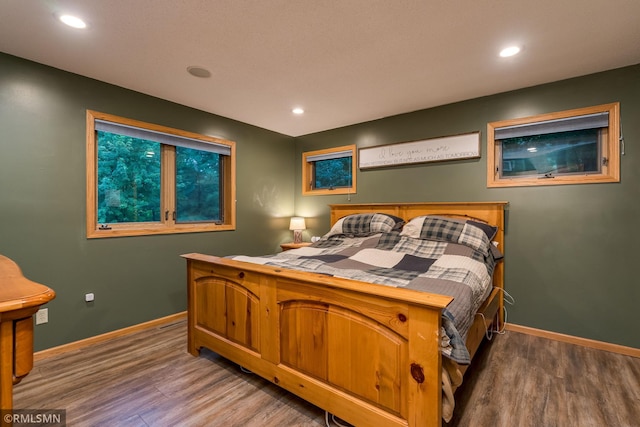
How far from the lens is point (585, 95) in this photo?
2541 millimetres

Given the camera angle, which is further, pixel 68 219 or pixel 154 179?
pixel 154 179

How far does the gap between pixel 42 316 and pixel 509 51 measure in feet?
13.8

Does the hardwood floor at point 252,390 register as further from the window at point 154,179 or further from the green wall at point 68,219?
the window at point 154,179

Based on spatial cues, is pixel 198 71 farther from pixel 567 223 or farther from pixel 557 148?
pixel 567 223

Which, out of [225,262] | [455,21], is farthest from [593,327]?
[225,262]

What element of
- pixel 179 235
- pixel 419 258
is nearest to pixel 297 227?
pixel 179 235

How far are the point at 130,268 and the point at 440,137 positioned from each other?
11.6 ft

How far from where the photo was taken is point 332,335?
1531 millimetres

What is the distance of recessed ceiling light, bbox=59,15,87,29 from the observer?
1793mm

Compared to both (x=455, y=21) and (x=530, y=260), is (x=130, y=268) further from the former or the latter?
(x=530, y=260)

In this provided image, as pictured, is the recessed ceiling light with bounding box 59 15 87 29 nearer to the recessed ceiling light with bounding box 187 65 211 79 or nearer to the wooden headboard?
the recessed ceiling light with bounding box 187 65 211 79

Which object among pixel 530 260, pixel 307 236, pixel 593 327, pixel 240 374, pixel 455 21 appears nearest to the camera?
pixel 455 21

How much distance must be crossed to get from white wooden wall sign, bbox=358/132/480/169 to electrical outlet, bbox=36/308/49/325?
3.48m

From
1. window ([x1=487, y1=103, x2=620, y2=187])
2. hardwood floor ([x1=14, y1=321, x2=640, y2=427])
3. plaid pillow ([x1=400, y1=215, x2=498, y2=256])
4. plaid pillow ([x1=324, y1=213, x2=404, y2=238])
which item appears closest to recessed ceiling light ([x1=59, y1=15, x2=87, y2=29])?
hardwood floor ([x1=14, y1=321, x2=640, y2=427])
